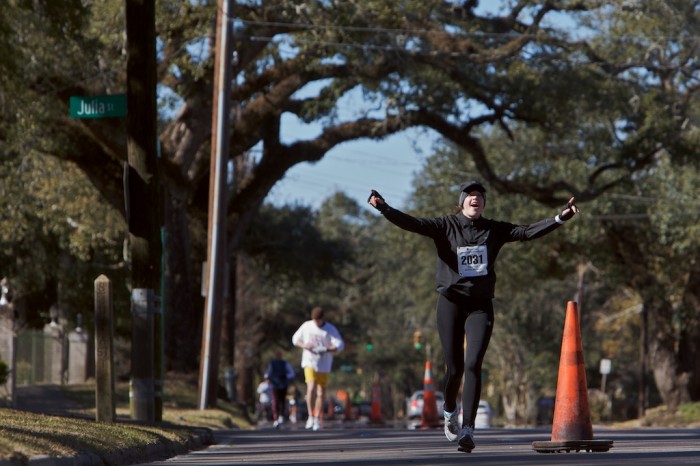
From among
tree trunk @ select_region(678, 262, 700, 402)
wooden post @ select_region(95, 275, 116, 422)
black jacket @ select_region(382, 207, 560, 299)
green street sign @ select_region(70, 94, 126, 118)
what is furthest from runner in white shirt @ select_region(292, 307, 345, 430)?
tree trunk @ select_region(678, 262, 700, 402)

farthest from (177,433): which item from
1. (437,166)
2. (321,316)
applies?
(437,166)

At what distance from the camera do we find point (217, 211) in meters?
24.6

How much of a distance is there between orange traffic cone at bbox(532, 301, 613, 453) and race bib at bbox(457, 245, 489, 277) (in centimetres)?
77

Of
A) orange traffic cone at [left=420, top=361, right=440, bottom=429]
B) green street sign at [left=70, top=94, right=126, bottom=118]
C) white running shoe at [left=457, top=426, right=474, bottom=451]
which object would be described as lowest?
white running shoe at [left=457, top=426, right=474, bottom=451]

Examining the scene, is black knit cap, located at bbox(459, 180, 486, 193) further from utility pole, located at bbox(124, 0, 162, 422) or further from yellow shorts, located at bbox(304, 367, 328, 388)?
yellow shorts, located at bbox(304, 367, 328, 388)

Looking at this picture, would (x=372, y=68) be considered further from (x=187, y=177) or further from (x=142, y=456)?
(x=142, y=456)

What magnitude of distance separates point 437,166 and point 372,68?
17751 millimetres

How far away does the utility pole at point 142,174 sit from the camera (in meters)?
16.0

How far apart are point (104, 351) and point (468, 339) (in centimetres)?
417

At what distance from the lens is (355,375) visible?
101812mm

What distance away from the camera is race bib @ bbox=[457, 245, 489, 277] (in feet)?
37.1

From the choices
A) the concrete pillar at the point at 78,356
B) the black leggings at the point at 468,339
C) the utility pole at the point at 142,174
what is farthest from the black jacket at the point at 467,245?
the concrete pillar at the point at 78,356

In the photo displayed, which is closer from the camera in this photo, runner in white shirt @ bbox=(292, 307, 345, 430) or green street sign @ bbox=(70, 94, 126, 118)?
green street sign @ bbox=(70, 94, 126, 118)

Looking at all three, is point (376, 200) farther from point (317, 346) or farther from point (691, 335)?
point (691, 335)
